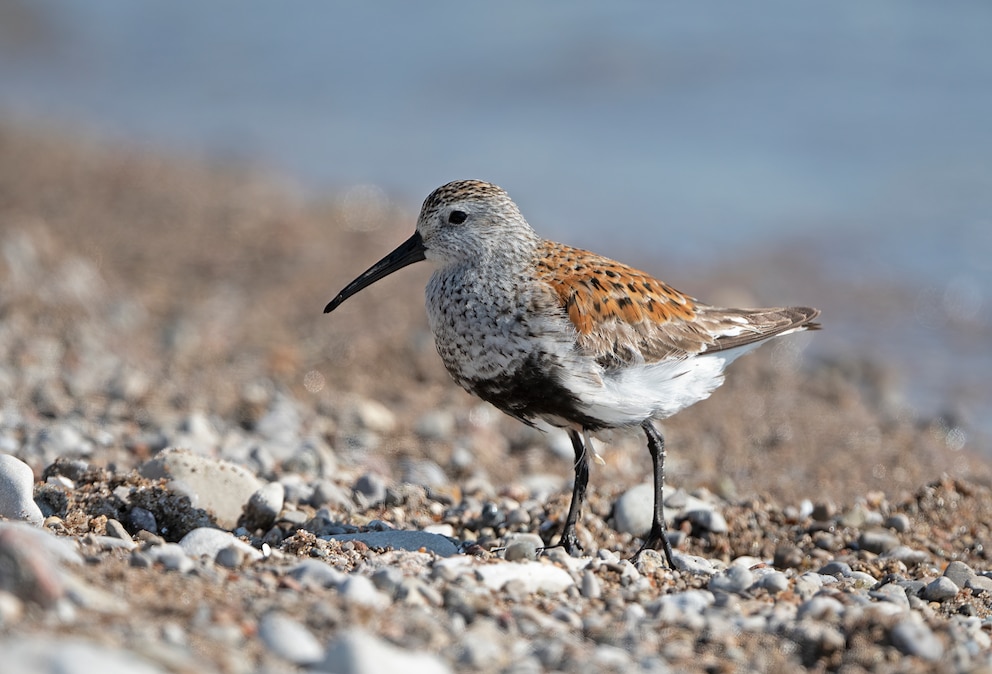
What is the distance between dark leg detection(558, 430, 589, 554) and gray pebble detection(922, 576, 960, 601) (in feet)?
5.49

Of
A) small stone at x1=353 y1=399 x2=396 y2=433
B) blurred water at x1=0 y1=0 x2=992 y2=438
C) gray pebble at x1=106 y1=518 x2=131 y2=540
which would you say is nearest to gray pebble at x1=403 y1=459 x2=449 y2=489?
small stone at x1=353 y1=399 x2=396 y2=433

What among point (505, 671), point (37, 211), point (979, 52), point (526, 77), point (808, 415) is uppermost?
point (979, 52)

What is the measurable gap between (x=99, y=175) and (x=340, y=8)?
10144 mm

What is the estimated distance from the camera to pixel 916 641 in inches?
158

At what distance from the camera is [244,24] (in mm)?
22938

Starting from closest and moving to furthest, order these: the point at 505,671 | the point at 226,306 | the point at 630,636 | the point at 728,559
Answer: the point at 505,671, the point at 630,636, the point at 728,559, the point at 226,306

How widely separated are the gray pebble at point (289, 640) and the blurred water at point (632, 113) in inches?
313

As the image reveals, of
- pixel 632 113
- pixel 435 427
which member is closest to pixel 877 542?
pixel 435 427

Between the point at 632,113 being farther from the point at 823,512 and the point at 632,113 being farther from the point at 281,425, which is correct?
the point at 823,512

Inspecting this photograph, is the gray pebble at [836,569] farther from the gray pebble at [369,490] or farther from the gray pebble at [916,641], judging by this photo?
the gray pebble at [369,490]

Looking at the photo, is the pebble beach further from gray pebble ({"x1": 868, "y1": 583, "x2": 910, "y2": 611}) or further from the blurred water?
the blurred water

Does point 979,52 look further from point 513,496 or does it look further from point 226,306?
point 513,496

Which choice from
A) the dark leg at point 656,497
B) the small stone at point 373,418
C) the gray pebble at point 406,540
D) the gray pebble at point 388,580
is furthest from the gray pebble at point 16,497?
the small stone at point 373,418

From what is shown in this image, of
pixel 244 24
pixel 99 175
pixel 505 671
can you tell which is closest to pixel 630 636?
pixel 505 671
